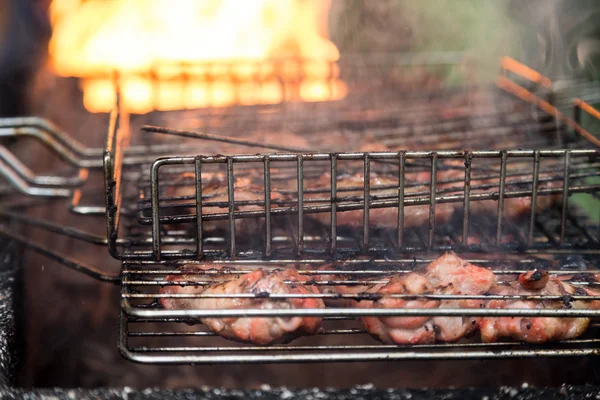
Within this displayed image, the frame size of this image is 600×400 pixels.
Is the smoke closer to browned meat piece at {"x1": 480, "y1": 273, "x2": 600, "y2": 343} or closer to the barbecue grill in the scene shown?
the barbecue grill

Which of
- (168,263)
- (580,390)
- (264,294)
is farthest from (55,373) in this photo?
(580,390)

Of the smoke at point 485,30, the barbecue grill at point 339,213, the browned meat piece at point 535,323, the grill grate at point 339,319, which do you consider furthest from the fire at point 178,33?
the browned meat piece at point 535,323

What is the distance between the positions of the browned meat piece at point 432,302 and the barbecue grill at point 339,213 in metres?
0.05

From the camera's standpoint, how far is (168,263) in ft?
6.90

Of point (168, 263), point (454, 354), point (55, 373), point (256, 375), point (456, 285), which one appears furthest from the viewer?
point (256, 375)

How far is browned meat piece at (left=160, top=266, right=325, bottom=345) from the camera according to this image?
6.06 feet

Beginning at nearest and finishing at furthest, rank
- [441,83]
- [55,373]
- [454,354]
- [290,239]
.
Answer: [454,354], [290,239], [55,373], [441,83]

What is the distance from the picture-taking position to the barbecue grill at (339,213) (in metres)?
1.82

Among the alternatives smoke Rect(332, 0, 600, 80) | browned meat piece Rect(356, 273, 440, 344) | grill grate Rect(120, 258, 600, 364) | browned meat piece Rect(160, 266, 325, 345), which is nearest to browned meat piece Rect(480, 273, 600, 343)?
grill grate Rect(120, 258, 600, 364)

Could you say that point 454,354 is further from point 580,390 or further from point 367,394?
point 580,390

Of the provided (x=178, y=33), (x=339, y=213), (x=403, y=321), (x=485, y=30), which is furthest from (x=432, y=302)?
(x=178, y=33)

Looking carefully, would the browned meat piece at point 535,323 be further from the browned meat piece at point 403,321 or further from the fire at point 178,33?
the fire at point 178,33

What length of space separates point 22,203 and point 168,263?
158 centimetres

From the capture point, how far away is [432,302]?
187 centimetres
